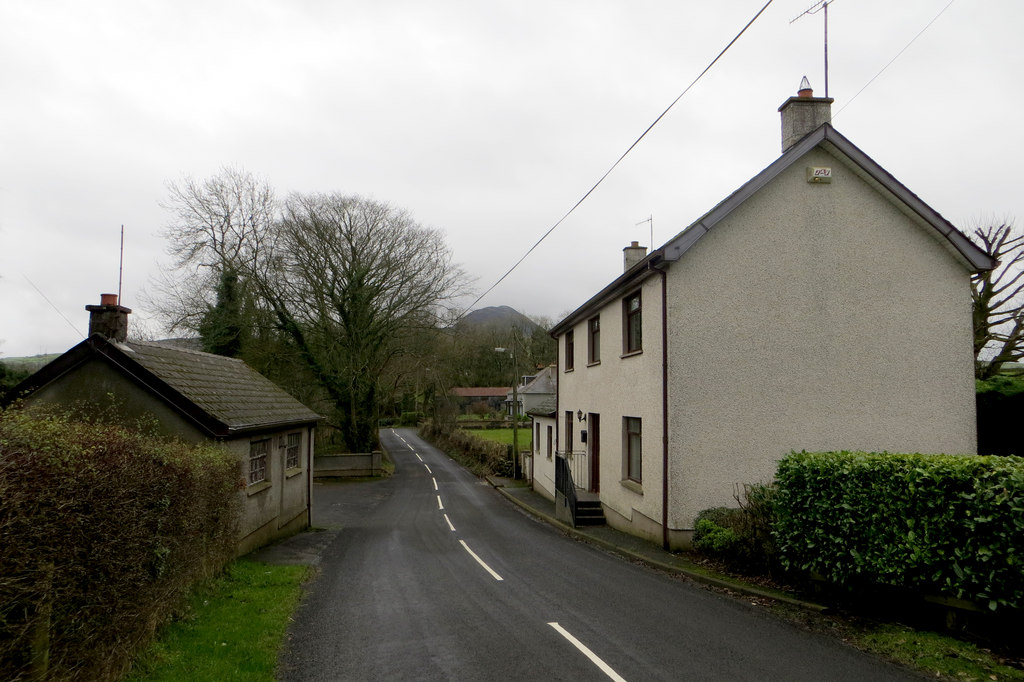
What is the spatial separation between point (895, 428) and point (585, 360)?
9.51 meters

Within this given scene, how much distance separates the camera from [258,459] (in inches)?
581

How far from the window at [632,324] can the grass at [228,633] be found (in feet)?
30.6

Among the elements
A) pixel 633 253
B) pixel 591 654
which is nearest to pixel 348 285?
pixel 633 253

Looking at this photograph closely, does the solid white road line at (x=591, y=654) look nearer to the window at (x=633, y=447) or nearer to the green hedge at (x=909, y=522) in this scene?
the green hedge at (x=909, y=522)

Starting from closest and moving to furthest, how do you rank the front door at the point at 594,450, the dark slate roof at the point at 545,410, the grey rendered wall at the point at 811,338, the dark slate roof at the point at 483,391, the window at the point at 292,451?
the grey rendered wall at the point at 811,338
the window at the point at 292,451
the front door at the point at 594,450
the dark slate roof at the point at 545,410
the dark slate roof at the point at 483,391

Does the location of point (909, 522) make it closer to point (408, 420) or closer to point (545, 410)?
point (545, 410)

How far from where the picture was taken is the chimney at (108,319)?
492 inches

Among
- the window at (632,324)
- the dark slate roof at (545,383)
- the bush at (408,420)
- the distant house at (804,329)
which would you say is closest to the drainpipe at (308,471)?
the window at (632,324)

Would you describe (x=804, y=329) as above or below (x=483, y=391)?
above

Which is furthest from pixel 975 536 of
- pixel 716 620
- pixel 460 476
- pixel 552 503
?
pixel 460 476

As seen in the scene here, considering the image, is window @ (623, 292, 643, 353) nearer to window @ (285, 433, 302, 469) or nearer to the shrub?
the shrub

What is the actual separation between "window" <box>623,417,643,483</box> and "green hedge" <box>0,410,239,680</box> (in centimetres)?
1060

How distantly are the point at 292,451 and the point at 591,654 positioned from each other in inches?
518

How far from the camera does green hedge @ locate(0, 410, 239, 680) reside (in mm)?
4113
